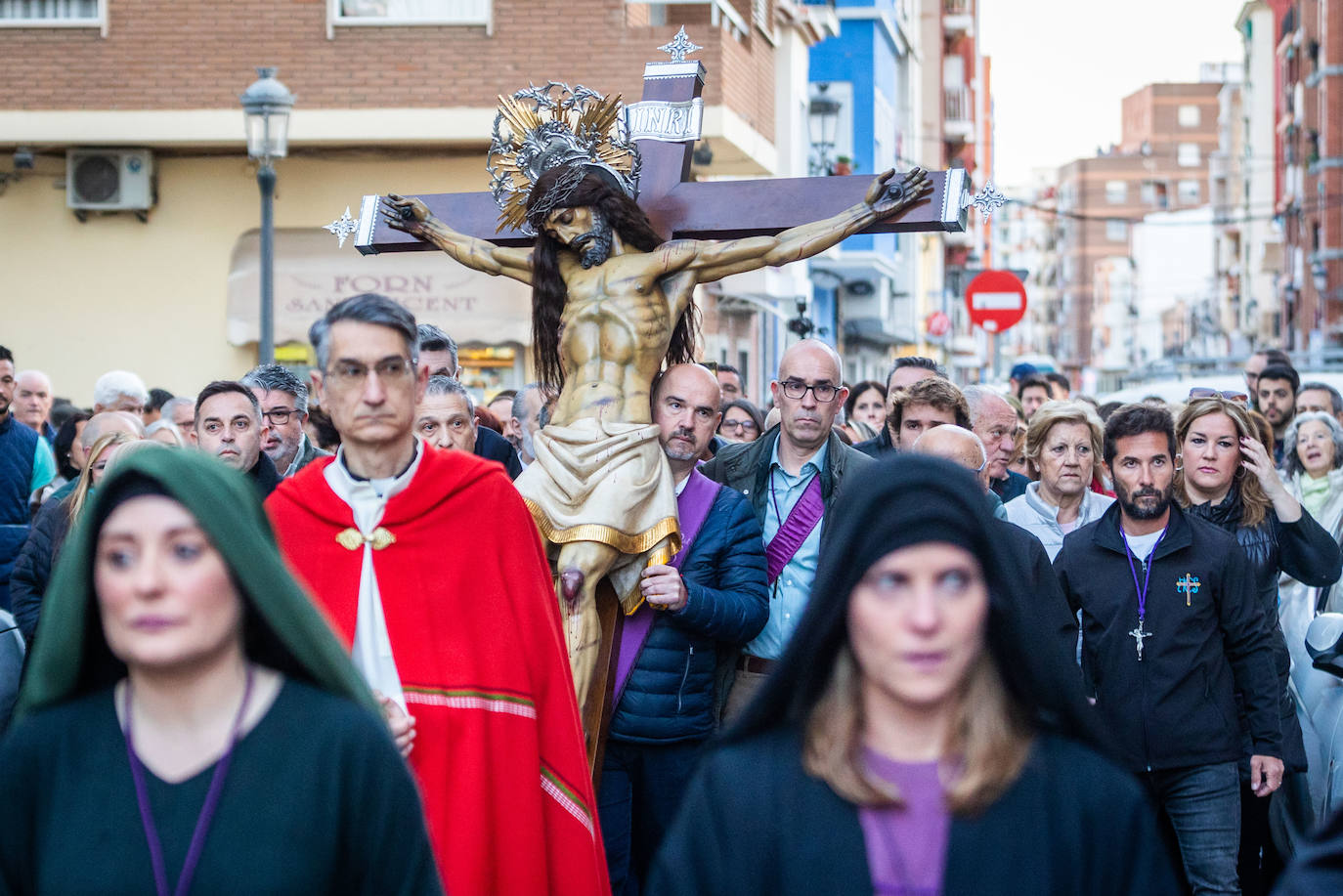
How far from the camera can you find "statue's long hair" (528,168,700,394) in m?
5.86

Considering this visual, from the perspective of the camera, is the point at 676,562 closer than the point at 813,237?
Yes

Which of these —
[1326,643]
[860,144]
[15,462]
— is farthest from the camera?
[860,144]

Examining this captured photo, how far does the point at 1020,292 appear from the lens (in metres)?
17.8

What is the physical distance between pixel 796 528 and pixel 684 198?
1.26 m

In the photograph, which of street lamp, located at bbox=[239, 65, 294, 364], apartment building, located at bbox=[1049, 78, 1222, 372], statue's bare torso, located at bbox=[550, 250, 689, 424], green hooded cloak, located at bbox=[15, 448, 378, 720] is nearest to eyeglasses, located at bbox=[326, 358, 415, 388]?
green hooded cloak, located at bbox=[15, 448, 378, 720]

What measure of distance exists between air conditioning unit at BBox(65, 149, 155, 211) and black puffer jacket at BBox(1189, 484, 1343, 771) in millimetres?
11700

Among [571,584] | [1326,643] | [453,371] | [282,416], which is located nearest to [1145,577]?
[1326,643]

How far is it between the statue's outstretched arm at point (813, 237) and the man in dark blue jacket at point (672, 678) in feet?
2.71

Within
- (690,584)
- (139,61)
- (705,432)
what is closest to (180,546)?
(690,584)

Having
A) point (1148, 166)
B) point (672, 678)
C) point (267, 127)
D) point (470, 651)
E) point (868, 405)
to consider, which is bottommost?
point (672, 678)

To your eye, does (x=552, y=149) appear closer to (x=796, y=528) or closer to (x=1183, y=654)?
(x=796, y=528)

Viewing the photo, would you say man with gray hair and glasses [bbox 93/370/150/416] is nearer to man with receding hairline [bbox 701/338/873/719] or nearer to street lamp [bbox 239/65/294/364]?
street lamp [bbox 239/65/294/364]

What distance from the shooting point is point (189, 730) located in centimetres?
259

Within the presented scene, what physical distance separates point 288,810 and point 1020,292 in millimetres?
15897
